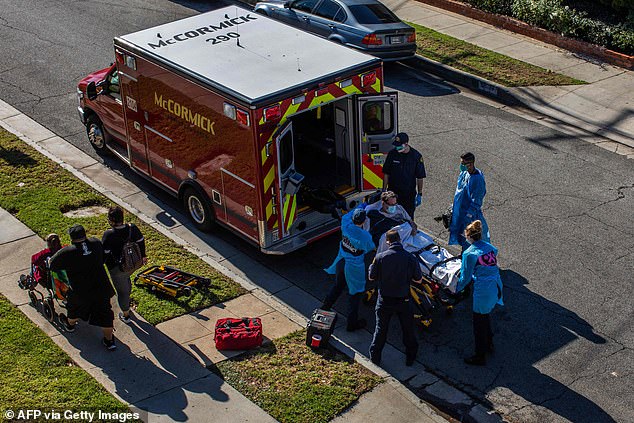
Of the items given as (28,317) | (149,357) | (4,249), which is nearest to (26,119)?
(4,249)

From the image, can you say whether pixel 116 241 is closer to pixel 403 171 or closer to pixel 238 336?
pixel 238 336

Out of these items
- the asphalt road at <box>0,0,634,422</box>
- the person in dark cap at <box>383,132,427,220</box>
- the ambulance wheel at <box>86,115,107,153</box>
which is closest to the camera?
the asphalt road at <box>0,0,634,422</box>

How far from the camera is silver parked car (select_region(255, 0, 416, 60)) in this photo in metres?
19.0

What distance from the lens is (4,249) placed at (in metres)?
12.6

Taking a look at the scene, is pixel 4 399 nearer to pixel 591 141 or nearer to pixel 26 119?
pixel 26 119

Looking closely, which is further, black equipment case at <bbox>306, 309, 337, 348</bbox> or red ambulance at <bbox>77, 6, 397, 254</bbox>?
red ambulance at <bbox>77, 6, 397, 254</bbox>

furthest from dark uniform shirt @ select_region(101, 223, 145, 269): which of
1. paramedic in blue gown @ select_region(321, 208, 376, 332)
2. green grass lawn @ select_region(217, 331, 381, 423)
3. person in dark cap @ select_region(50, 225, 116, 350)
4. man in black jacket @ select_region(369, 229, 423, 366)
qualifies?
man in black jacket @ select_region(369, 229, 423, 366)

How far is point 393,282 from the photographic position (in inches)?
395

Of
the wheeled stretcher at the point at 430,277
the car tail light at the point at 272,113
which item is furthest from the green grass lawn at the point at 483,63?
the car tail light at the point at 272,113

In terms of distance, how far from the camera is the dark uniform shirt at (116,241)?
34.7ft

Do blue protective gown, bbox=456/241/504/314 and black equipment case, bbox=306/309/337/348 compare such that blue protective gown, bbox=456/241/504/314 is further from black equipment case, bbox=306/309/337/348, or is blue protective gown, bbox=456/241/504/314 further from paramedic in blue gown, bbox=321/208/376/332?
black equipment case, bbox=306/309/337/348

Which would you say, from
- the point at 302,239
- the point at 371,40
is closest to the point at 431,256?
the point at 302,239

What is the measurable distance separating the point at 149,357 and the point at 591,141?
9.85 metres

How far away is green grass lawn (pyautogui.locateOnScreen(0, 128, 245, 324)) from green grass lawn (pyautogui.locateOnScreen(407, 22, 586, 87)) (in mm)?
8832
